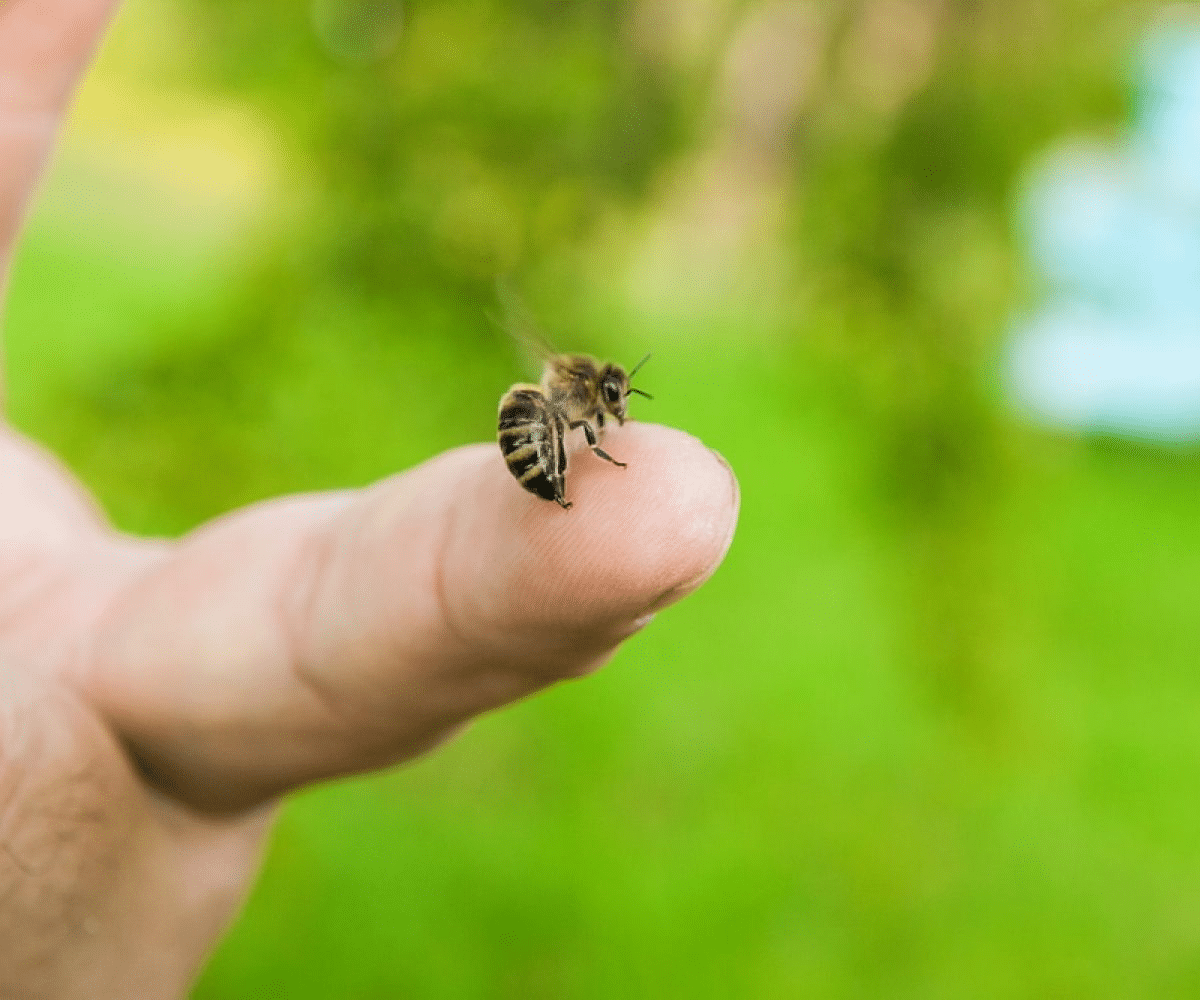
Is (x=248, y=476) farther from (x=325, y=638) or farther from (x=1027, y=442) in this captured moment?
(x=1027, y=442)

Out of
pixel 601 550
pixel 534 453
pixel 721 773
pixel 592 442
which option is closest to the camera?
pixel 601 550

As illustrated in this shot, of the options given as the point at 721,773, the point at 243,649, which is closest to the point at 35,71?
the point at 243,649

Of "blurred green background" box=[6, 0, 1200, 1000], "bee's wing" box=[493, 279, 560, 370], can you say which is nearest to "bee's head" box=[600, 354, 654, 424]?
"bee's wing" box=[493, 279, 560, 370]

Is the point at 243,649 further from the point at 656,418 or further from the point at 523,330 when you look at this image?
the point at 656,418

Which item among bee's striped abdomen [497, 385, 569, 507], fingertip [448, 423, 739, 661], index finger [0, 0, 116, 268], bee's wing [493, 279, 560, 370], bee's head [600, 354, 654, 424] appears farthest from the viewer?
index finger [0, 0, 116, 268]

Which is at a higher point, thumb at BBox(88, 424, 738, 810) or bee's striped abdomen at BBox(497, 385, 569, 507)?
bee's striped abdomen at BBox(497, 385, 569, 507)

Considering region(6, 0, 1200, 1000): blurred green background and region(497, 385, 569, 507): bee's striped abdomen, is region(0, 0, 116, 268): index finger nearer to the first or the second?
region(6, 0, 1200, 1000): blurred green background
